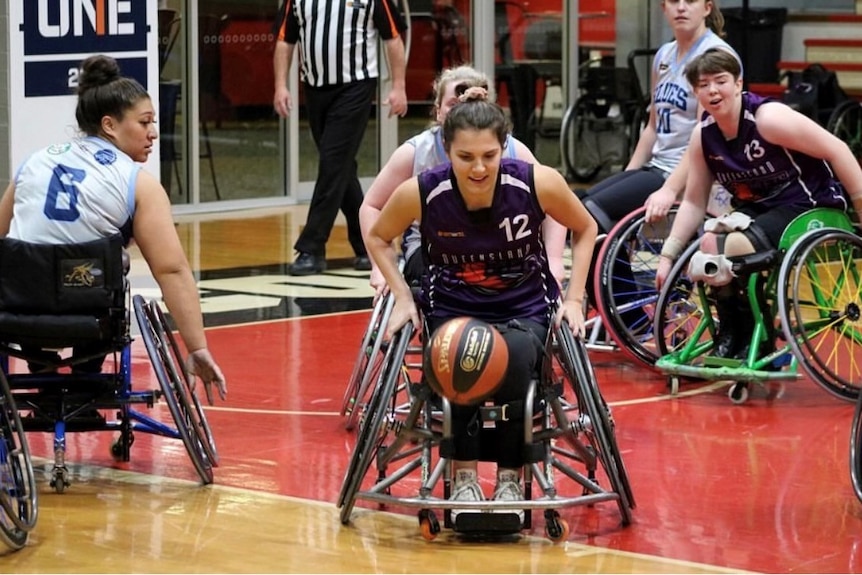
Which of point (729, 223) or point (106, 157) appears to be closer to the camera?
point (106, 157)

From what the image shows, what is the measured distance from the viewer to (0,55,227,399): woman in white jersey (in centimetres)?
532

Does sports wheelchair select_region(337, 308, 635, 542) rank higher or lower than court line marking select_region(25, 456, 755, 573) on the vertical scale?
higher

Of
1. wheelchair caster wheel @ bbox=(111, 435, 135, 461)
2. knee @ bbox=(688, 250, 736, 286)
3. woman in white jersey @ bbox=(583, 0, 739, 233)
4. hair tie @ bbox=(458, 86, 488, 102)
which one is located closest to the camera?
hair tie @ bbox=(458, 86, 488, 102)

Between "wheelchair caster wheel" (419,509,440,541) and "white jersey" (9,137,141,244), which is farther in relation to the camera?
"white jersey" (9,137,141,244)

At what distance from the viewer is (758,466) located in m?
5.64

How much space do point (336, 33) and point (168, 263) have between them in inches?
189

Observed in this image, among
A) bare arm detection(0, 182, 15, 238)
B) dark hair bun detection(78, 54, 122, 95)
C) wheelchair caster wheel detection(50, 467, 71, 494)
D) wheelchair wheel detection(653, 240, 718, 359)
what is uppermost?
dark hair bun detection(78, 54, 122, 95)

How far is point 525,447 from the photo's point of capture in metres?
4.72

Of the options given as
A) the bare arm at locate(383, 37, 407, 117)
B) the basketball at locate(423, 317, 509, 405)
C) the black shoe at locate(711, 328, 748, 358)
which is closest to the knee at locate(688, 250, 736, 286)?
the black shoe at locate(711, 328, 748, 358)

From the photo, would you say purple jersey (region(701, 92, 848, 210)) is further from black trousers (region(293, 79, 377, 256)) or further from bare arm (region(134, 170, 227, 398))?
black trousers (region(293, 79, 377, 256))

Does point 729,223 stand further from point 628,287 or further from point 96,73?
point 96,73

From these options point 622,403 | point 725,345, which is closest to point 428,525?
point 622,403

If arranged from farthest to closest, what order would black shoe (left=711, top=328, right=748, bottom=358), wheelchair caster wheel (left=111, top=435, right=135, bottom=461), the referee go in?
the referee
black shoe (left=711, top=328, right=748, bottom=358)
wheelchair caster wheel (left=111, top=435, right=135, bottom=461)

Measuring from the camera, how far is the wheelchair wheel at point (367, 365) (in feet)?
19.5
